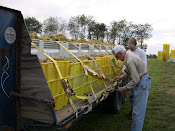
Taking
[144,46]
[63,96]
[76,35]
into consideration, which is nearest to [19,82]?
[63,96]

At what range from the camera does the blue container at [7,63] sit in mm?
2055

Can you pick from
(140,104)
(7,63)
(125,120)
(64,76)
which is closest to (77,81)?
(64,76)

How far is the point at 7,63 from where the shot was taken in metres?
2.13

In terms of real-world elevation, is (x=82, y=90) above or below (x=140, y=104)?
above

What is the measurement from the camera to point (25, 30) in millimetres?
2234

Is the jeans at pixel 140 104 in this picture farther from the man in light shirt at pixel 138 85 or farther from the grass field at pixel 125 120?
the grass field at pixel 125 120

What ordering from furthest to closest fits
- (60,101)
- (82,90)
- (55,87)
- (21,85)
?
(82,90) → (60,101) → (55,87) → (21,85)

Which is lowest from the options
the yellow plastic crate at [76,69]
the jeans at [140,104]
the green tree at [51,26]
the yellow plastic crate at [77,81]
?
the jeans at [140,104]

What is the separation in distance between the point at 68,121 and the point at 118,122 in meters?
3.35

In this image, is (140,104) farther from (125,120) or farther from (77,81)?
(125,120)

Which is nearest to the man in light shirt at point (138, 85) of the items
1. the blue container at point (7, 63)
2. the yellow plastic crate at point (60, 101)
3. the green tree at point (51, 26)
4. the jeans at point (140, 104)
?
the jeans at point (140, 104)

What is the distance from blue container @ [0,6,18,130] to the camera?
6.74 feet

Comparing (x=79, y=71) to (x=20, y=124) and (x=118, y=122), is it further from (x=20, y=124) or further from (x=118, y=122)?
(x=118, y=122)

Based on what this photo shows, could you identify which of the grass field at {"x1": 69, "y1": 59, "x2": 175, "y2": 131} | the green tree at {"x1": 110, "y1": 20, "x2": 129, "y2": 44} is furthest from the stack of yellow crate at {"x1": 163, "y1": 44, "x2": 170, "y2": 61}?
the grass field at {"x1": 69, "y1": 59, "x2": 175, "y2": 131}
